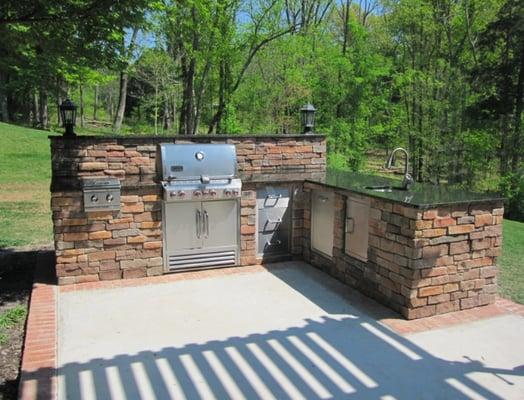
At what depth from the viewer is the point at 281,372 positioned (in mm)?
2920

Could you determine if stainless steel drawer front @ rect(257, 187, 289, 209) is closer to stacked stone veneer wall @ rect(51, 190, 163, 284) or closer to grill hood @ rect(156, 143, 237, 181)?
grill hood @ rect(156, 143, 237, 181)

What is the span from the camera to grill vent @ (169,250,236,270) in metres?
4.94

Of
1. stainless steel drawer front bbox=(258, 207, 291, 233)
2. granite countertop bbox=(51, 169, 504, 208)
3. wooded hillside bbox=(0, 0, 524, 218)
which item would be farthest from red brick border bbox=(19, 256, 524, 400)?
wooded hillside bbox=(0, 0, 524, 218)

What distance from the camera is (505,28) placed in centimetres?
1439

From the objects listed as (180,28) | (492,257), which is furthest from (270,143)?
(180,28)

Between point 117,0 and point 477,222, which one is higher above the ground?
point 117,0

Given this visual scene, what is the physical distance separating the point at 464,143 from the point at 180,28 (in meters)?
9.87

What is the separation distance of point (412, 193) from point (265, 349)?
2.03 m

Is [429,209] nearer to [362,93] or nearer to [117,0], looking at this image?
[117,0]

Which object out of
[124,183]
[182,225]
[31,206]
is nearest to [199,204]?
[182,225]

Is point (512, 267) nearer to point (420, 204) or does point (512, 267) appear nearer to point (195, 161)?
point (420, 204)

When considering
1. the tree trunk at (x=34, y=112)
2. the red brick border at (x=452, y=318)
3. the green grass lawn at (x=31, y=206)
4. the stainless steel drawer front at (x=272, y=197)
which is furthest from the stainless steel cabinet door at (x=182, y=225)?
the tree trunk at (x=34, y=112)

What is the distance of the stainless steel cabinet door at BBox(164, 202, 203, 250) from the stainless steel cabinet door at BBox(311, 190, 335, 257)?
4.27 feet

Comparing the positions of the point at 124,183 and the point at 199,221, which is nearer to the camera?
the point at 124,183
